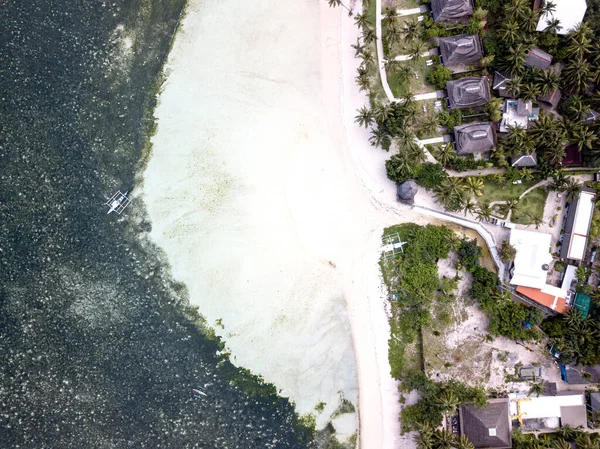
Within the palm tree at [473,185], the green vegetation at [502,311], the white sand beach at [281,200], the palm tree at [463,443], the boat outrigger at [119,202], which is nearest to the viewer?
the palm tree at [463,443]

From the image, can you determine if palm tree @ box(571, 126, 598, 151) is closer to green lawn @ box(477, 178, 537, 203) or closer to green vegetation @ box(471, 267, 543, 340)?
green lawn @ box(477, 178, 537, 203)

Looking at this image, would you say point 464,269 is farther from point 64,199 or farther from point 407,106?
point 64,199

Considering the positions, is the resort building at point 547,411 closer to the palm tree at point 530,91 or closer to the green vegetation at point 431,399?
the green vegetation at point 431,399

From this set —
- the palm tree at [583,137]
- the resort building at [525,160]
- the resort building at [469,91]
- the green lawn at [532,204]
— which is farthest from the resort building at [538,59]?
the green lawn at [532,204]

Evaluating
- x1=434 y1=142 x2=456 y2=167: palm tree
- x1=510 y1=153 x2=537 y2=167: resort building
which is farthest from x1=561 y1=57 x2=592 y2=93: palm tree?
x1=434 y1=142 x2=456 y2=167: palm tree

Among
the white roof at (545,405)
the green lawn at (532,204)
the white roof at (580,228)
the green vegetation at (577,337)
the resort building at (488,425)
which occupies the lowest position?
the resort building at (488,425)

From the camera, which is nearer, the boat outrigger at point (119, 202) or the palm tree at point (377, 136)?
the palm tree at point (377, 136)
